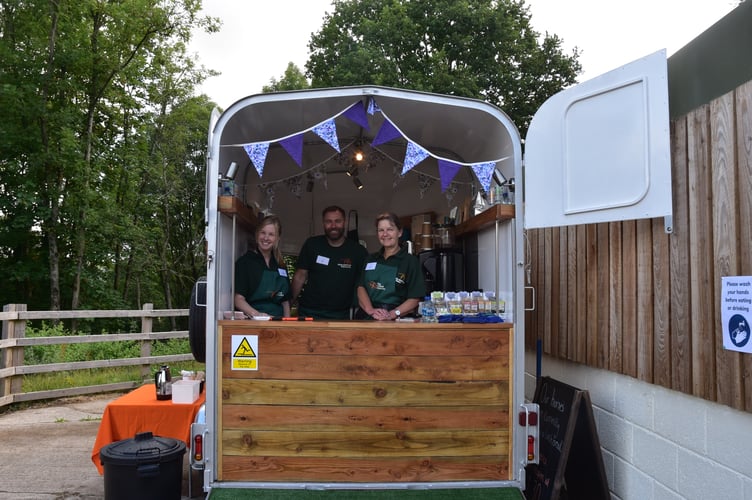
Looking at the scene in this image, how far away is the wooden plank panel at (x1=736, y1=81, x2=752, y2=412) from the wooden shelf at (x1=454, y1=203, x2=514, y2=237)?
1.27 metres

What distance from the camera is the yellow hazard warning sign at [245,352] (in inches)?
127

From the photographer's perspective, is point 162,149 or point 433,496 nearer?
point 433,496

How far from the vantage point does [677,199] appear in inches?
116

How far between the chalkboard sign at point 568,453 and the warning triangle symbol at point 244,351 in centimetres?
199

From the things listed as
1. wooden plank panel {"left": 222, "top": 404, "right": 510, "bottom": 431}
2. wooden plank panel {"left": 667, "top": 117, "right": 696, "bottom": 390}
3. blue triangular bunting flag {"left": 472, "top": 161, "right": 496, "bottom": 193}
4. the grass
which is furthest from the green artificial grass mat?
the grass

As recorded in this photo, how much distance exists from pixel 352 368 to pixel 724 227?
1.94m

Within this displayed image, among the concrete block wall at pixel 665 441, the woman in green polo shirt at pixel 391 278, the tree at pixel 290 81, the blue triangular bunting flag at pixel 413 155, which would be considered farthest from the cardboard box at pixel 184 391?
the tree at pixel 290 81

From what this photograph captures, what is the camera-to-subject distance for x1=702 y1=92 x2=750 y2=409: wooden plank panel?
248 cm

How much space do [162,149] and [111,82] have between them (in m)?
3.44

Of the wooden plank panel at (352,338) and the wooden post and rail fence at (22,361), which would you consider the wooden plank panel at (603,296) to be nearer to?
the wooden plank panel at (352,338)

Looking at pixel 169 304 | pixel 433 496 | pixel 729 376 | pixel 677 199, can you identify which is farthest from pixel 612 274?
pixel 169 304

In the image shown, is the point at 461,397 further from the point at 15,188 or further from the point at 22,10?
the point at 22,10

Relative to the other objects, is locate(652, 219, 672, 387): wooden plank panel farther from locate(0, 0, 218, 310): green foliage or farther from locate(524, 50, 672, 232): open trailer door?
locate(0, 0, 218, 310): green foliage

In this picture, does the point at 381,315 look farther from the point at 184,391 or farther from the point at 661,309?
the point at 661,309
